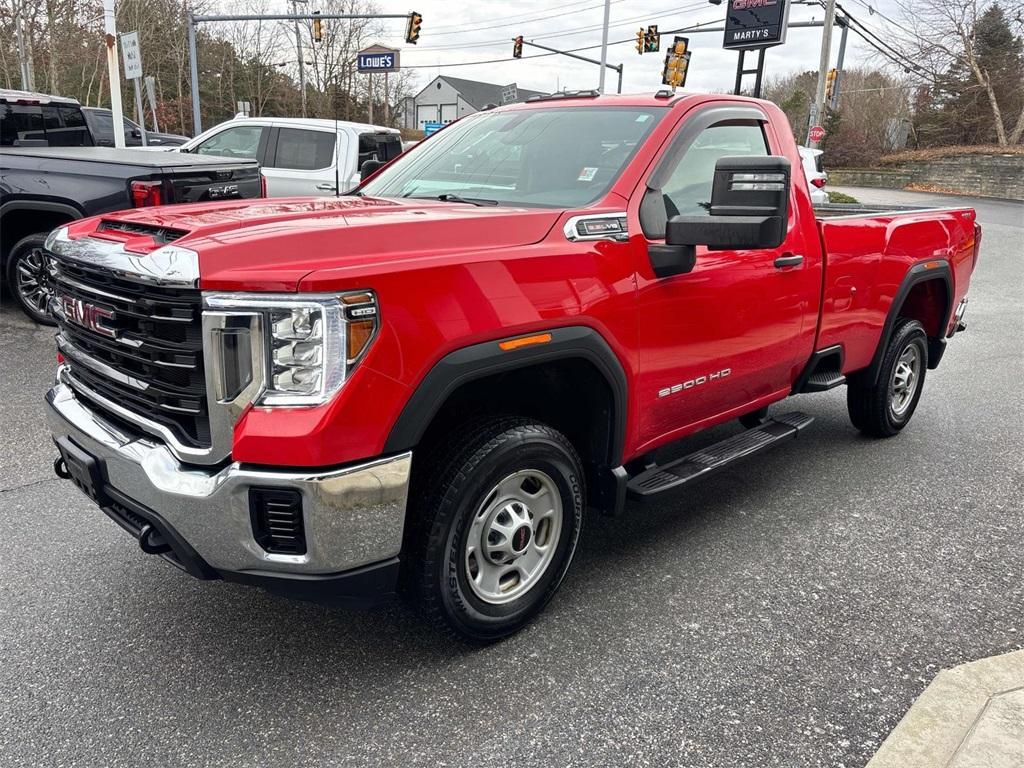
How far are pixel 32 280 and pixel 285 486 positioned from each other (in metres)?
6.22

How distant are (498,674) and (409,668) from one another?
1.01 feet

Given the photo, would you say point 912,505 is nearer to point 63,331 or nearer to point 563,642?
point 563,642

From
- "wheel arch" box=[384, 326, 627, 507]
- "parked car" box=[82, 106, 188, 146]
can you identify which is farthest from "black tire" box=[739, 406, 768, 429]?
"parked car" box=[82, 106, 188, 146]

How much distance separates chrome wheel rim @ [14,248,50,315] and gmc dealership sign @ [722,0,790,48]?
64.2 feet

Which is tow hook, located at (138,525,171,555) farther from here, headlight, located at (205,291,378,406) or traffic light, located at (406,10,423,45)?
traffic light, located at (406,10,423,45)

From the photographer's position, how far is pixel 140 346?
255 centimetres

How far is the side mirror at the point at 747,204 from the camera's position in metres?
2.93

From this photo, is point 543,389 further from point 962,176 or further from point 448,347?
point 962,176

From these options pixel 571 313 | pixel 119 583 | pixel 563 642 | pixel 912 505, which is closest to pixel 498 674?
pixel 563 642

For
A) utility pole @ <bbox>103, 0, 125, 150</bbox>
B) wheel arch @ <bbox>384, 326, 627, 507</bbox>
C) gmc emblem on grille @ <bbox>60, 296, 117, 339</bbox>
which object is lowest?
wheel arch @ <bbox>384, 326, 627, 507</bbox>

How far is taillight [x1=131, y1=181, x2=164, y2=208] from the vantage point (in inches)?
263

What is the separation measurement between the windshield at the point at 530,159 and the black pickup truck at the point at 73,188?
337 cm

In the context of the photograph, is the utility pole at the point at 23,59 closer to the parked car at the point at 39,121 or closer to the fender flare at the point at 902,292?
the parked car at the point at 39,121

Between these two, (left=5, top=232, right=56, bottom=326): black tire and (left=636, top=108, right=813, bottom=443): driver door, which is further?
(left=5, top=232, right=56, bottom=326): black tire
